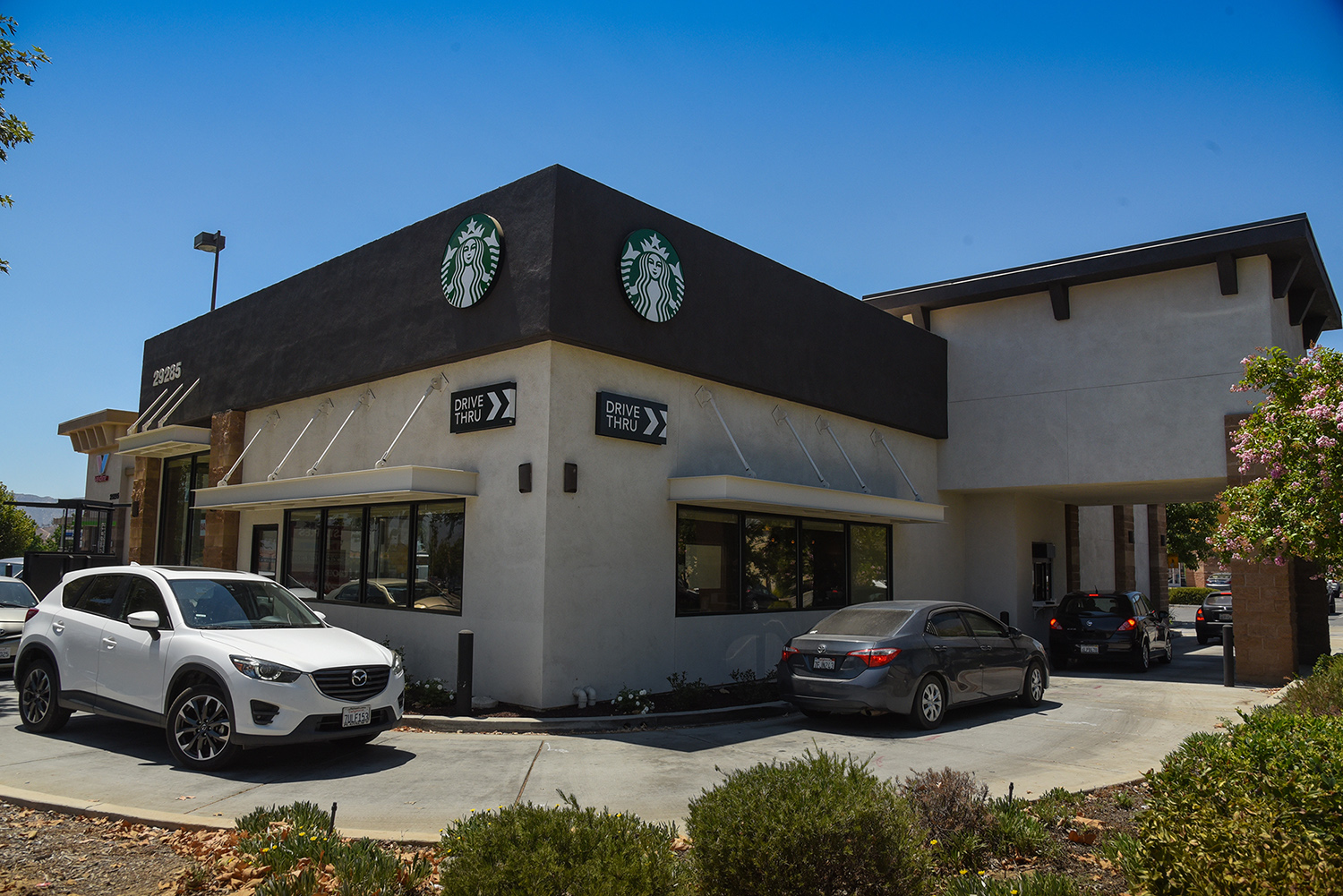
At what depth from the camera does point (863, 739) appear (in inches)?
402

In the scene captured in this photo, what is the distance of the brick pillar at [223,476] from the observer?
677 inches

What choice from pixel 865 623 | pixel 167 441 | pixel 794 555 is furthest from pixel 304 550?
pixel 865 623

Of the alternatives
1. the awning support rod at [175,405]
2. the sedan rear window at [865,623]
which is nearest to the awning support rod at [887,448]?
the sedan rear window at [865,623]

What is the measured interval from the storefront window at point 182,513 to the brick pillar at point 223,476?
4.00 feet

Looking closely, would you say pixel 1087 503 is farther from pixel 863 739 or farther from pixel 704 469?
pixel 863 739

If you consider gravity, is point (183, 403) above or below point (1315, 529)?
above

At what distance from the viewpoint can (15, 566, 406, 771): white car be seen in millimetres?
7809

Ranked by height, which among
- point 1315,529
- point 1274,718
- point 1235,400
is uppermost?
point 1235,400

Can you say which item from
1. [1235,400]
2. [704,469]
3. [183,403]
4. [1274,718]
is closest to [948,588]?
[1235,400]

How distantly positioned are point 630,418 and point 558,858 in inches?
345

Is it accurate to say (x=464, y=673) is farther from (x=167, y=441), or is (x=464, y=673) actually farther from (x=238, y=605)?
(x=167, y=441)

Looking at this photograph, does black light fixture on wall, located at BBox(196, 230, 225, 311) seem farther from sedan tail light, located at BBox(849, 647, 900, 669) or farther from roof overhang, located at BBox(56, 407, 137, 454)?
sedan tail light, located at BBox(849, 647, 900, 669)

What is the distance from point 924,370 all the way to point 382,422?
11161mm

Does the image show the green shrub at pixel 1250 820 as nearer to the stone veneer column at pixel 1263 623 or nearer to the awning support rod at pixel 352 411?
the stone veneer column at pixel 1263 623
